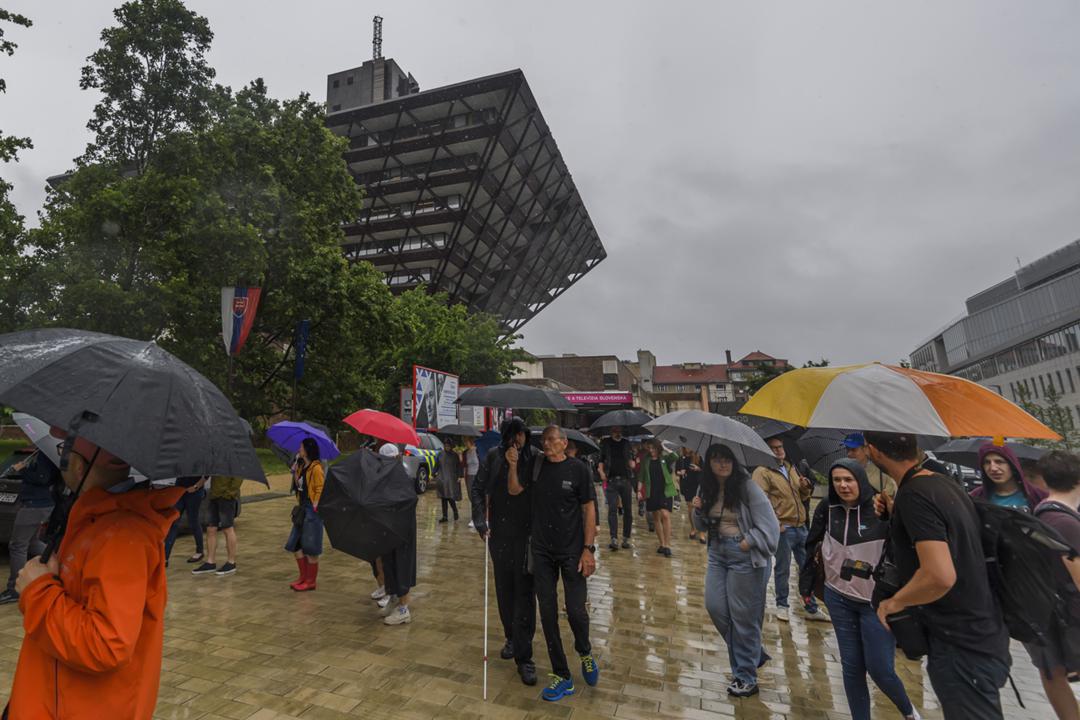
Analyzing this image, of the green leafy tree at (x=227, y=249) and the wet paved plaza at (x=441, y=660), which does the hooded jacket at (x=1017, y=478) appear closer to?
the wet paved plaza at (x=441, y=660)

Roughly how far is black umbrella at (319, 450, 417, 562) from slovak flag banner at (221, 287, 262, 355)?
9853mm

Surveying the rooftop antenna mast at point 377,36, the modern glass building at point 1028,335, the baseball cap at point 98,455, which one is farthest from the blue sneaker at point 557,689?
the rooftop antenna mast at point 377,36

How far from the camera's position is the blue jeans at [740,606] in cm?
369

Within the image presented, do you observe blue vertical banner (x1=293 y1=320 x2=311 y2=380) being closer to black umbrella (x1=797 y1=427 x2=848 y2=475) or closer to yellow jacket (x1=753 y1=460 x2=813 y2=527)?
yellow jacket (x1=753 y1=460 x2=813 y2=527)

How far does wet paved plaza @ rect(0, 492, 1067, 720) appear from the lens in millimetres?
3471

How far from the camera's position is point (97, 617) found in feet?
4.77

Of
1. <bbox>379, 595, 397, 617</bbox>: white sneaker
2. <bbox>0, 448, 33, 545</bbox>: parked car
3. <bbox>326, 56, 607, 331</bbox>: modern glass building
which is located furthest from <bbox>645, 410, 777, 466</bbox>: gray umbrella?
<bbox>326, 56, 607, 331</bbox>: modern glass building

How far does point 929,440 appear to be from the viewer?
11.4ft

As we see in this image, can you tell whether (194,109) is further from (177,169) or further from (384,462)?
(384,462)

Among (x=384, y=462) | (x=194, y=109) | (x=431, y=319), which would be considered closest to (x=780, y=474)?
(x=384, y=462)

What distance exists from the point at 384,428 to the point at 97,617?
3857 millimetres

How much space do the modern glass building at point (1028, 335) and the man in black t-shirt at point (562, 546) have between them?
61.0 meters

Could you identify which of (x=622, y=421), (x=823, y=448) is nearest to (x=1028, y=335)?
(x=622, y=421)

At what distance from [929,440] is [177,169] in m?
18.2
